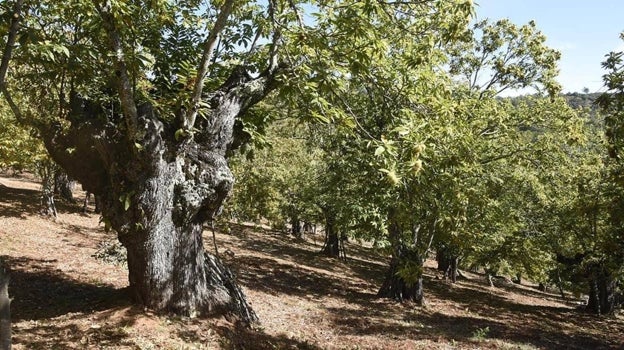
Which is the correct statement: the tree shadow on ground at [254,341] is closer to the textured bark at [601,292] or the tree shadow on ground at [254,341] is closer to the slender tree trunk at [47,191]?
the slender tree trunk at [47,191]

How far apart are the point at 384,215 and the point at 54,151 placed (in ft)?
36.9

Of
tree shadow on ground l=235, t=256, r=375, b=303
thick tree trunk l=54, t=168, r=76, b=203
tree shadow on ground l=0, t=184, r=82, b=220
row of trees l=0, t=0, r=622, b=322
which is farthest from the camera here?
thick tree trunk l=54, t=168, r=76, b=203

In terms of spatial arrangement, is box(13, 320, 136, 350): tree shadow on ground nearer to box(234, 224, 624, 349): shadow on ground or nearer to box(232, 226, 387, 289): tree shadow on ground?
box(234, 224, 624, 349): shadow on ground

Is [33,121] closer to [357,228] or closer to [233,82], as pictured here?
[233,82]

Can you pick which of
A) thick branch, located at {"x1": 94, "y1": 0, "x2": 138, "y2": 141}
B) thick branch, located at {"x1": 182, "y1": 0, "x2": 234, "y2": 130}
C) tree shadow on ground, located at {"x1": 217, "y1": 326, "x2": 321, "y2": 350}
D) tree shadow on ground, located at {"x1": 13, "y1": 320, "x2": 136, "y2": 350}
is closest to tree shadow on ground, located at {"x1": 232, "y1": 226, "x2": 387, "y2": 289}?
tree shadow on ground, located at {"x1": 217, "y1": 326, "x2": 321, "y2": 350}

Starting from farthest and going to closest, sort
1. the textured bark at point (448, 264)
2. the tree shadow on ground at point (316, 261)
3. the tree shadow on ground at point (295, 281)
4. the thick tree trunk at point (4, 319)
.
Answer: the textured bark at point (448, 264) → the tree shadow on ground at point (316, 261) → the tree shadow on ground at point (295, 281) → the thick tree trunk at point (4, 319)

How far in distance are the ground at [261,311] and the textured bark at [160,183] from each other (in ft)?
2.00

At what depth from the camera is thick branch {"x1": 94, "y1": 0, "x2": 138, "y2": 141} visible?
663cm

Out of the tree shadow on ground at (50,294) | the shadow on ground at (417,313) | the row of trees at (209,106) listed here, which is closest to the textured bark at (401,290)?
the shadow on ground at (417,313)

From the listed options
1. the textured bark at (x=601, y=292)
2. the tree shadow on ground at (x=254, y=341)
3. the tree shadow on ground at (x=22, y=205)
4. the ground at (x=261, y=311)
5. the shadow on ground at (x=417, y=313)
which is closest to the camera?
the ground at (x=261, y=311)

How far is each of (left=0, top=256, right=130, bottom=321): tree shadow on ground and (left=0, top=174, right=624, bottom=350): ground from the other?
22mm

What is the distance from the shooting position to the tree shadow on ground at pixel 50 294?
28.3ft

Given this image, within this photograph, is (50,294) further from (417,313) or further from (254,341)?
(417,313)

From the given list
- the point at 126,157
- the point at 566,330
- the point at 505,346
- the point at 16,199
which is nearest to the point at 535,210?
the point at 566,330
